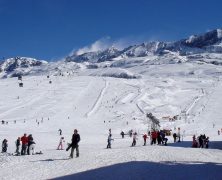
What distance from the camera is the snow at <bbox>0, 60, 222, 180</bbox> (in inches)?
902

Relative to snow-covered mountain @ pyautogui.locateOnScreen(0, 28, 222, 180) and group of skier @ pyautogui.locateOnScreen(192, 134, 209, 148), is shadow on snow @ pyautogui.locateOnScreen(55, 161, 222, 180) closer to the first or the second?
snow-covered mountain @ pyautogui.locateOnScreen(0, 28, 222, 180)

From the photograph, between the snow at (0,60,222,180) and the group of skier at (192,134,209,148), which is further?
the group of skier at (192,134,209,148)

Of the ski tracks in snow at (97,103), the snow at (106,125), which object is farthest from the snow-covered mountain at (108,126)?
the ski tracks in snow at (97,103)

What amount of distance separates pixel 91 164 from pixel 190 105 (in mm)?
77442

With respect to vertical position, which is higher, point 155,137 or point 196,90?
point 196,90

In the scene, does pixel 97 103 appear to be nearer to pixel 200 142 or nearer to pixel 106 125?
pixel 106 125

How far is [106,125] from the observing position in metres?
72.9

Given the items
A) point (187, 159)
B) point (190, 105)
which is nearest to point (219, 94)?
point (190, 105)

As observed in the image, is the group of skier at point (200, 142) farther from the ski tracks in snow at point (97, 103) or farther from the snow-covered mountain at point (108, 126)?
the ski tracks in snow at point (97, 103)

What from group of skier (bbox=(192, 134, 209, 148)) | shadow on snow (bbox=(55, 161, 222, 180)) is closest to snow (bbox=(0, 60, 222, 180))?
shadow on snow (bbox=(55, 161, 222, 180))

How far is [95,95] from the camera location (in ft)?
363

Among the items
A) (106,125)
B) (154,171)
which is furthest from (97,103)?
(154,171)

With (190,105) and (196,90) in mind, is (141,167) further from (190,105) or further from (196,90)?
(196,90)

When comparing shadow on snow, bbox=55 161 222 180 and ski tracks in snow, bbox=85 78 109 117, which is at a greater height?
ski tracks in snow, bbox=85 78 109 117
